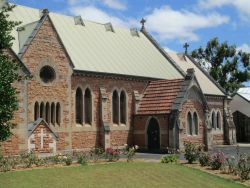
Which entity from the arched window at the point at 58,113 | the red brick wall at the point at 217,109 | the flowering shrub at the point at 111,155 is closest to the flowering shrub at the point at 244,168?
the flowering shrub at the point at 111,155

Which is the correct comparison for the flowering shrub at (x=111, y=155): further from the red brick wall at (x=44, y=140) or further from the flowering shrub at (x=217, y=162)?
the flowering shrub at (x=217, y=162)

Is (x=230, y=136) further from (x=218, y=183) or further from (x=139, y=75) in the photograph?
(x=218, y=183)

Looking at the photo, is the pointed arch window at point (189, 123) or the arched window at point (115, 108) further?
the pointed arch window at point (189, 123)

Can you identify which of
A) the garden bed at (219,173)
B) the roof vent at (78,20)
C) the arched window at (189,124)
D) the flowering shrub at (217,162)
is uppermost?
the roof vent at (78,20)

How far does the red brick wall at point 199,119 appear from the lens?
32406mm

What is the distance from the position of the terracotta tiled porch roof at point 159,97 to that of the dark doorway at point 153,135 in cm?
97

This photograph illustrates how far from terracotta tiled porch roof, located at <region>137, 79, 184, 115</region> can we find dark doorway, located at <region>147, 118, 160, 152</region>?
0.97 meters

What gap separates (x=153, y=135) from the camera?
3328 centimetres

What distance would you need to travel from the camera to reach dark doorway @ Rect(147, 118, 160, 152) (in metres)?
33.0

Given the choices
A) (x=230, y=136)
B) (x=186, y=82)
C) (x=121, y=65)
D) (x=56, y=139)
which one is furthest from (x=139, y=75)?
(x=230, y=136)

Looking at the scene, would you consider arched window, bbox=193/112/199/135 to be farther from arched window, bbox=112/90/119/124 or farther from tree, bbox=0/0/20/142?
tree, bbox=0/0/20/142

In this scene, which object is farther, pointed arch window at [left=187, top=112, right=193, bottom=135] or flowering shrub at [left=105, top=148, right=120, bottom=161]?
pointed arch window at [left=187, top=112, right=193, bottom=135]

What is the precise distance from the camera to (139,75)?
3472 centimetres

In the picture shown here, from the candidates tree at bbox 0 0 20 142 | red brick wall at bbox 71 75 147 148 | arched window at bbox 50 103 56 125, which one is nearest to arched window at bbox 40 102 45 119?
arched window at bbox 50 103 56 125
